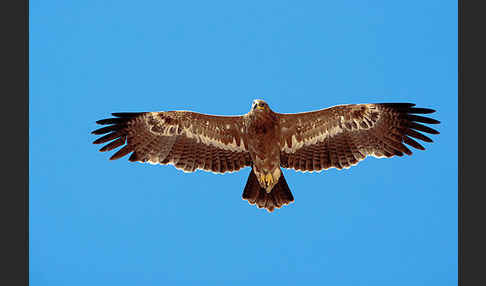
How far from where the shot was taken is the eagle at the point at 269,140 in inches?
364

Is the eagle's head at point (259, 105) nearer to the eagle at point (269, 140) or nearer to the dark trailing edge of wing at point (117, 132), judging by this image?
the eagle at point (269, 140)

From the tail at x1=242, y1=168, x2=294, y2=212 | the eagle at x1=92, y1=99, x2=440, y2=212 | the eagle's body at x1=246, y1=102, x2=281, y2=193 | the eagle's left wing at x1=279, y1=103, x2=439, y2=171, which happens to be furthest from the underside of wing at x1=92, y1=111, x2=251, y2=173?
the eagle's left wing at x1=279, y1=103, x2=439, y2=171

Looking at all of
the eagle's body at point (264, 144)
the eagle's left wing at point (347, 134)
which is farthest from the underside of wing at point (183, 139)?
the eagle's left wing at point (347, 134)

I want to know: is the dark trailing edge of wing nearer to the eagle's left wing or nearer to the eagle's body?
the eagle's body

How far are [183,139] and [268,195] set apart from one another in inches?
78.7

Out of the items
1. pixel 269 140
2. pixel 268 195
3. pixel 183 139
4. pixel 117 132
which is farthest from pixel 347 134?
pixel 117 132

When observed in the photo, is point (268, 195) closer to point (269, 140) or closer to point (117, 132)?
point (269, 140)

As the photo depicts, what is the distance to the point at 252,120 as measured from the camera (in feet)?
29.5

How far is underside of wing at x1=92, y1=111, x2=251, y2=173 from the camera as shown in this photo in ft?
30.9

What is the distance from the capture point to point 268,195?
9.41m

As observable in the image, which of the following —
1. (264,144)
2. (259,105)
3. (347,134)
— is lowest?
(264,144)

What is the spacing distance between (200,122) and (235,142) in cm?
79

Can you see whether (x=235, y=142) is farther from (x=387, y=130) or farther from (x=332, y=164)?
(x=387, y=130)

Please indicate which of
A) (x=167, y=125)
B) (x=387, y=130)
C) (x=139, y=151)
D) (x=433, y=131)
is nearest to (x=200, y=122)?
(x=167, y=125)
